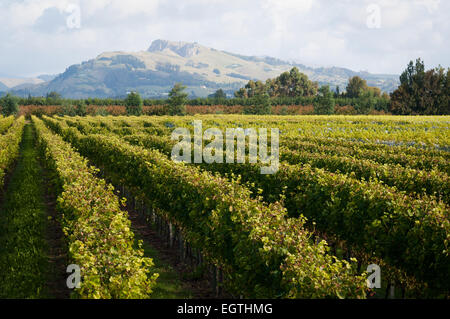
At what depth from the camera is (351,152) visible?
18156 mm

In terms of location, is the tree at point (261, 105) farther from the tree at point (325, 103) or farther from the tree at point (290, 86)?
the tree at point (290, 86)

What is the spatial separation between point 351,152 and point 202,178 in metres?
10.4

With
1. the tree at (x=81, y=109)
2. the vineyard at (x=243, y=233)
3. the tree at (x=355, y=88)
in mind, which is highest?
the tree at (x=355, y=88)

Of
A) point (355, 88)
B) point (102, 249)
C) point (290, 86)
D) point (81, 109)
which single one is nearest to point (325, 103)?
point (355, 88)

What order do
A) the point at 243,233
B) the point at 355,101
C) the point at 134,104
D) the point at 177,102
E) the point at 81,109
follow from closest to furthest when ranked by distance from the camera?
the point at 243,233
the point at 177,102
the point at 134,104
the point at 81,109
the point at 355,101

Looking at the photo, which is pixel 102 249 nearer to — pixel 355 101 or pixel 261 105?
pixel 261 105

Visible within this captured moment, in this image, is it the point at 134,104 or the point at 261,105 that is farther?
the point at 134,104

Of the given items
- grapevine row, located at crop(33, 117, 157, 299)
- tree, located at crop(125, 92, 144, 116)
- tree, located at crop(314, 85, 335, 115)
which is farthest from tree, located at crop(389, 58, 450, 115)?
grapevine row, located at crop(33, 117, 157, 299)

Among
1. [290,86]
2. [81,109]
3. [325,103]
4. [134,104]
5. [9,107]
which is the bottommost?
[81,109]

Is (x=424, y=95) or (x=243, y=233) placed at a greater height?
(x=424, y=95)

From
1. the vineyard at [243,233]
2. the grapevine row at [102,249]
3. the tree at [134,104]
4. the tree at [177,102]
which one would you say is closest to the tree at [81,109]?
the tree at [134,104]

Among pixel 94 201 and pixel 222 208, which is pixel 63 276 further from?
pixel 222 208

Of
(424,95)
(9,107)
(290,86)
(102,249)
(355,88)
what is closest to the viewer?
(102,249)
